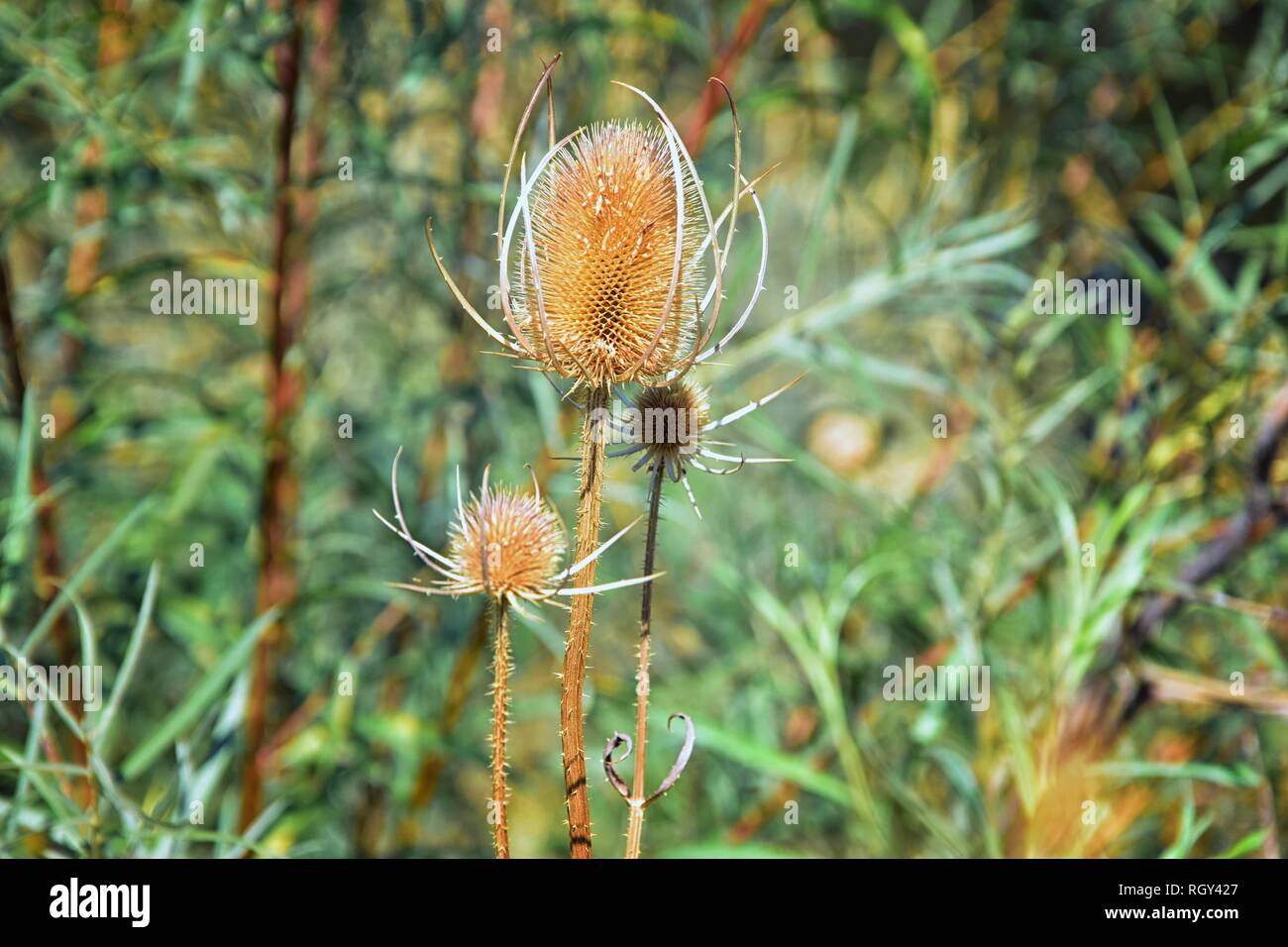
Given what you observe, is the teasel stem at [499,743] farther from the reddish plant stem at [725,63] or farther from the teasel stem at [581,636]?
the reddish plant stem at [725,63]

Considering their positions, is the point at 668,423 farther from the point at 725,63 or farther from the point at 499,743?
the point at 725,63

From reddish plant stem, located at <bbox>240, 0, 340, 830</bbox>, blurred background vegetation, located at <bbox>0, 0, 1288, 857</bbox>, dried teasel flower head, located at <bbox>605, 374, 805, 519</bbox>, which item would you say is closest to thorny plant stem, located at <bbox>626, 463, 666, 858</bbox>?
dried teasel flower head, located at <bbox>605, 374, 805, 519</bbox>

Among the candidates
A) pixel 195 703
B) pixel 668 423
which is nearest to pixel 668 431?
pixel 668 423

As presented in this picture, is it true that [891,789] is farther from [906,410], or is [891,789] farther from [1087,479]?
[906,410]

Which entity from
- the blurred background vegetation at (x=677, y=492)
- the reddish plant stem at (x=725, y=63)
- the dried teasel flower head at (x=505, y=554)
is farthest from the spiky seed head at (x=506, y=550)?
the reddish plant stem at (x=725, y=63)

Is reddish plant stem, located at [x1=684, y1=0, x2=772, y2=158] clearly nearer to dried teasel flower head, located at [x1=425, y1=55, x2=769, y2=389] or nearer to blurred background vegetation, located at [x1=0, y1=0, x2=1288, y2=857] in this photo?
blurred background vegetation, located at [x1=0, y1=0, x2=1288, y2=857]
